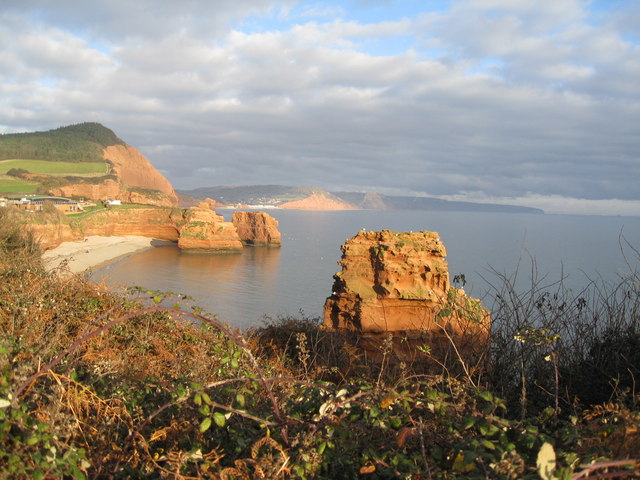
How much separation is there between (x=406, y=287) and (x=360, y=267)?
4.95ft

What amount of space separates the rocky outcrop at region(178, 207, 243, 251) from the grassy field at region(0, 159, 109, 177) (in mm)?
60533

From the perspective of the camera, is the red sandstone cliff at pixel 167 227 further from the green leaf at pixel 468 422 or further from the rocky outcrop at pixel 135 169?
the rocky outcrop at pixel 135 169

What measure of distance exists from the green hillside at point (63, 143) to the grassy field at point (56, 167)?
8.00 m

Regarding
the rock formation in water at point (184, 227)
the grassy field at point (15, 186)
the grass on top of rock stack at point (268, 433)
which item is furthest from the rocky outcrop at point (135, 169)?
the grass on top of rock stack at point (268, 433)

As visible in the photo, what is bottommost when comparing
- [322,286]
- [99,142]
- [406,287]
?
[322,286]

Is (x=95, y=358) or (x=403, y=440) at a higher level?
(x=403, y=440)

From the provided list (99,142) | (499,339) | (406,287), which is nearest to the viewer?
(499,339)

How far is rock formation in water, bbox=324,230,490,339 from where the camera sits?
13766 mm

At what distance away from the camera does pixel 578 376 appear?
14.3ft

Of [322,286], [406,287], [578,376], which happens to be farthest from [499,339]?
[322,286]

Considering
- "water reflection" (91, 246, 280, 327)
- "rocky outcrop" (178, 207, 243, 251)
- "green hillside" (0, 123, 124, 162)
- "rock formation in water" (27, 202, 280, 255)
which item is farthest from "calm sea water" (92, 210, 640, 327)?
"green hillside" (0, 123, 124, 162)

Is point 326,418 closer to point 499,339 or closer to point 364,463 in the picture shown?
point 364,463

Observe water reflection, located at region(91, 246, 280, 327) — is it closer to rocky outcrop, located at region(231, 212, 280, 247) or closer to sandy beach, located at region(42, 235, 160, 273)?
sandy beach, located at region(42, 235, 160, 273)

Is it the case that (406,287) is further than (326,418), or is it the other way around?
(406,287)
